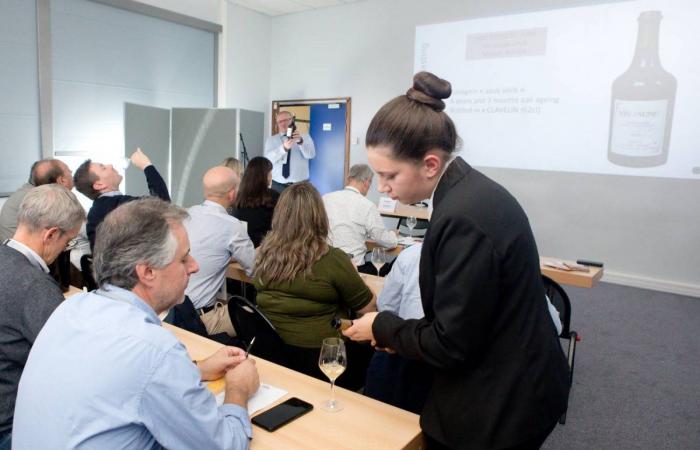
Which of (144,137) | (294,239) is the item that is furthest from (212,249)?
(144,137)

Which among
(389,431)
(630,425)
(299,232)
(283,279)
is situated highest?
(299,232)

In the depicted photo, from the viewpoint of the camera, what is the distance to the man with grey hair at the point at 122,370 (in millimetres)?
973

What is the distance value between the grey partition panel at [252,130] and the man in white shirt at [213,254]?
444 centimetres

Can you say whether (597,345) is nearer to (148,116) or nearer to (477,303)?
(477,303)

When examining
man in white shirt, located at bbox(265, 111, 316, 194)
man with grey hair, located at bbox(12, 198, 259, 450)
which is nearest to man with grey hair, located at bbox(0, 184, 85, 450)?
man with grey hair, located at bbox(12, 198, 259, 450)

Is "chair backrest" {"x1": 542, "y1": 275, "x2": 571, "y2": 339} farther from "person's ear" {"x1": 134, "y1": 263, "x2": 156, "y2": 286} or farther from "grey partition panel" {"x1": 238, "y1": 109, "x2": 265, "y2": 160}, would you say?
"grey partition panel" {"x1": 238, "y1": 109, "x2": 265, "y2": 160}

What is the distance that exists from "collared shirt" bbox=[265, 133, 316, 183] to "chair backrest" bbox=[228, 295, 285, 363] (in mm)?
5091

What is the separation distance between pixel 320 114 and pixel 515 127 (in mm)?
2930

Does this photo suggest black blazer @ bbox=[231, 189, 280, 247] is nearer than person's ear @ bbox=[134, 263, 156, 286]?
No

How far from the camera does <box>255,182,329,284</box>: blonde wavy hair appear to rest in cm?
219

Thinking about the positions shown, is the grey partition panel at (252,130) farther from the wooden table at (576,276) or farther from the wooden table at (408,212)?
the wooden table at (576,276)

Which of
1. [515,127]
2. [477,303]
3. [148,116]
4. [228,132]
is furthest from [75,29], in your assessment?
[477,303]

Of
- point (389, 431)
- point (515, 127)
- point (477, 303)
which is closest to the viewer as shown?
point (477, 303)

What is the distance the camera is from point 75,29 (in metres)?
5.93
